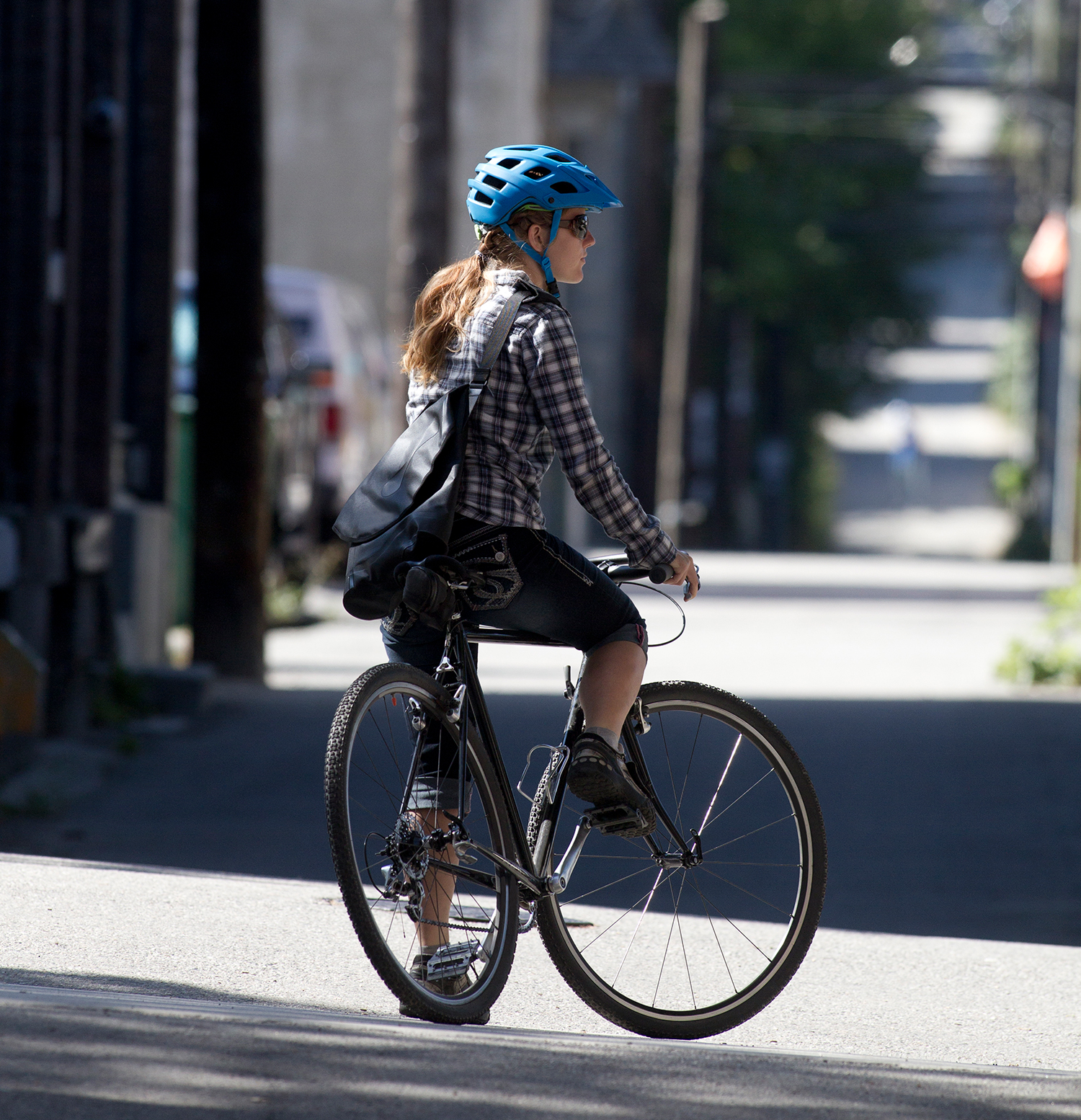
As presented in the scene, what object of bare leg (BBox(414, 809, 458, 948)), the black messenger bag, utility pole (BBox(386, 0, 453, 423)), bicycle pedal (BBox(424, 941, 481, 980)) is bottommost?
bicycle pedal (BBox(424, 941, 481, 980))

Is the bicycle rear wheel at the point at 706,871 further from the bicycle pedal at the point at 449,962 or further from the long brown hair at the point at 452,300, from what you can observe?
the long brown hair at the point at 452,300

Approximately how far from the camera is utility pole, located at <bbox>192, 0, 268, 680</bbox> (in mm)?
10047

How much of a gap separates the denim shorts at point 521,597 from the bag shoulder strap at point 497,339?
0.99 ft

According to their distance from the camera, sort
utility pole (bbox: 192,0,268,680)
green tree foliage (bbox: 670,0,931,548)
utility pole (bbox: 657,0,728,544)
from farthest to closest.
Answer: green tree foliage (bbox: 670,0,931,548), utility pole (bbox: 657,0,728,544), utility pole (bbox: 192,0,268,680)

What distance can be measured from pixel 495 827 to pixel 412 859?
20 centimetres

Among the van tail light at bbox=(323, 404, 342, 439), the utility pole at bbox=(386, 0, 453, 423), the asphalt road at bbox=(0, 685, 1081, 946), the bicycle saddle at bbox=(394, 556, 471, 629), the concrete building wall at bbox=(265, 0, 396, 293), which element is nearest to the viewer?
the bicycle saddle at bbox=(394, 556, 471, 629)

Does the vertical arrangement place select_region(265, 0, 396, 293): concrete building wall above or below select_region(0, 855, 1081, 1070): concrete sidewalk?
above

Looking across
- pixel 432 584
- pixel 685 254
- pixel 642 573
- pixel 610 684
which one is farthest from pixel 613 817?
pixel 685 254

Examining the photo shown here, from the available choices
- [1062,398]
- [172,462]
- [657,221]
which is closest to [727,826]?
[172,462]

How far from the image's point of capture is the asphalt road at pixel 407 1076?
3.31 m

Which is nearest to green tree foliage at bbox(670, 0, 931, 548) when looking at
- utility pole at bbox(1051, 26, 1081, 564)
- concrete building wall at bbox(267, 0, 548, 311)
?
concrete building wall at bbox(267, 0, 548, 311)

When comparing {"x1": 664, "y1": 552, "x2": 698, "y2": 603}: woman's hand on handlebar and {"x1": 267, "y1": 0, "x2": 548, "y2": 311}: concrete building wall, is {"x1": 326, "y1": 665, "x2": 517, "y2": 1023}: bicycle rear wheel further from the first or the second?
{"x1": 267, "y1": 0, "x2": 548, "y2": 311}: concrete building wall

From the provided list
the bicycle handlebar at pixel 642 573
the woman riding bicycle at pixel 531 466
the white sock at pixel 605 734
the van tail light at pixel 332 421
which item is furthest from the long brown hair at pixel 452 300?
the van tail light at pixel 332 421

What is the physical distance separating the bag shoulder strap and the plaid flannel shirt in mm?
12
